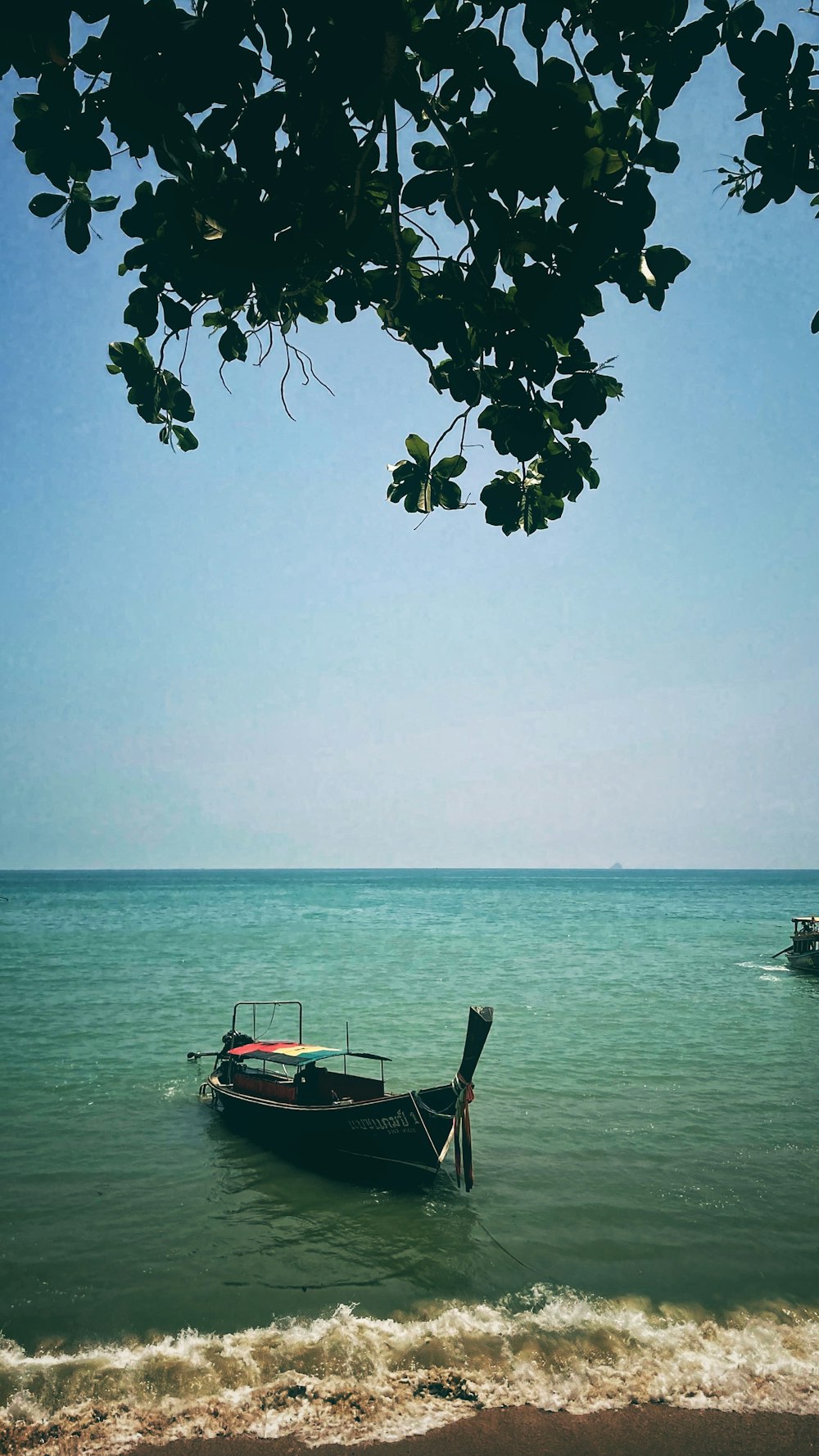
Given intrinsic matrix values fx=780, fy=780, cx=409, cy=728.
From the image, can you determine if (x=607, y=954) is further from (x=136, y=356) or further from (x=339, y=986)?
(x=136, y=356)

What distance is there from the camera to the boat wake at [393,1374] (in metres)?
7.89

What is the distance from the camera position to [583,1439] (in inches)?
301

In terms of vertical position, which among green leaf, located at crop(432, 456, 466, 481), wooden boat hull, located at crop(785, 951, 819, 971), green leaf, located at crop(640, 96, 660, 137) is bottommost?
wooden boat hull, located at crop(785, 951, 819, 971)

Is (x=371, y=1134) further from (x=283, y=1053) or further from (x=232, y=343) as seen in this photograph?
(x=232, y=343)

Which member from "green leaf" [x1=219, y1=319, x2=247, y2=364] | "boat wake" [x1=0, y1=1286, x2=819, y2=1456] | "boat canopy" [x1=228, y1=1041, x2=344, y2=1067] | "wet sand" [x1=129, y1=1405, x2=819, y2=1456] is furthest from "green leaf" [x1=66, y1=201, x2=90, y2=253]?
"boat canopy" [x1=228, y1=1041, x2=344, y2=1067]

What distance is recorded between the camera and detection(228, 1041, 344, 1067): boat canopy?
15242mm

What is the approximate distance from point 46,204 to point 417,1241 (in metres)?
12.7

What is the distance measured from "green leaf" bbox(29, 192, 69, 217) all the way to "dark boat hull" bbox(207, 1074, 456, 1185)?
12333 millimetres

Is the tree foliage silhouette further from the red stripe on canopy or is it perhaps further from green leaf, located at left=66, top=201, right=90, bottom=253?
the red stripe on canopy

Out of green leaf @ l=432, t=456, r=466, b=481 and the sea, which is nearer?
green leaf @ l=432, t=456, r=466, b=481

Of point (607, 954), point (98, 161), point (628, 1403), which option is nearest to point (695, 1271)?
point (628, 1403)

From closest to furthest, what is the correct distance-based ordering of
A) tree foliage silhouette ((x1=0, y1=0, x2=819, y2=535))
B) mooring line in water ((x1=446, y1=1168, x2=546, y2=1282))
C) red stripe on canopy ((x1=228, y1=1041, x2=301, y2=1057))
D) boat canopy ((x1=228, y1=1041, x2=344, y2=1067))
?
tree foliage silhouette ((x1=0, y1=0, x2=819, y2=535)) → mooring line in water ((x1=446, y1=1168, x2=546, y2=1282)) → boat canopy ((x1=228, y1=1041, x2=344, y2=1067)) → red stripe on canopy ((x1=228, y1=1041, x2=301, y2=1057))

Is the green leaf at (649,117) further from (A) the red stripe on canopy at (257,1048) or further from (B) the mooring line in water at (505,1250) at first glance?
(A) the red stripe on canopy at (257,1048)

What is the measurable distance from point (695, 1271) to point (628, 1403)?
9.20 feet
